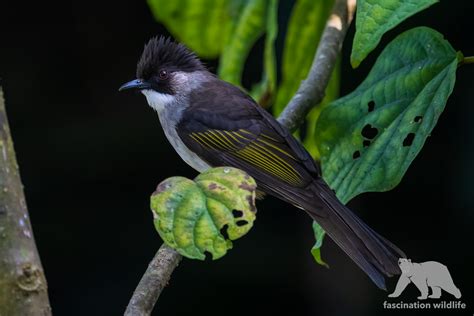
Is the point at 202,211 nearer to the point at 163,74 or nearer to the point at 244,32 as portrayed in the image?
the point at 244,32

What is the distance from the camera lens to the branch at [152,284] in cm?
222

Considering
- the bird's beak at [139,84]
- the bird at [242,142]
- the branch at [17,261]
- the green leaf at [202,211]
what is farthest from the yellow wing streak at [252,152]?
the branch at [17,261]

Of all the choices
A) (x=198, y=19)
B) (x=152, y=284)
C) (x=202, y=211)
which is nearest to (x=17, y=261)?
(x=202, y=211)

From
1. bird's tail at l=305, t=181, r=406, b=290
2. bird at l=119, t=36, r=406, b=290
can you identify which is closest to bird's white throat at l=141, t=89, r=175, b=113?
bird at l=119, t=36, r=406, b=290

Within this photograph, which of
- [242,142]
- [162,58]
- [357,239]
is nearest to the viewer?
[357,239]

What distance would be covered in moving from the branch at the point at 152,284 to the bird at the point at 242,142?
25.3 inches

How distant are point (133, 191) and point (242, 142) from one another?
2.72 m

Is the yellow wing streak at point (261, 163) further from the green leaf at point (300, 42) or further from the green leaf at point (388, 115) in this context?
the green leaf at point (388, 115)

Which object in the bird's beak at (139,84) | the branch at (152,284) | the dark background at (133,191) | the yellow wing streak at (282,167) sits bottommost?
the dark background at (133,191)

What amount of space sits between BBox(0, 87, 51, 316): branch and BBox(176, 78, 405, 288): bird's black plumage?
1295 millimetres

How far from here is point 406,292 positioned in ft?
16.3

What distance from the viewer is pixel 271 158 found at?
328 cm

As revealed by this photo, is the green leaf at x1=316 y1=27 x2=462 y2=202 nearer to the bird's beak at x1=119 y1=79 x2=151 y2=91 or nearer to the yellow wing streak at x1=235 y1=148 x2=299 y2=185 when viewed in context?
the yellow wing streak at x1=235 y1=148 x2=299 y2=185

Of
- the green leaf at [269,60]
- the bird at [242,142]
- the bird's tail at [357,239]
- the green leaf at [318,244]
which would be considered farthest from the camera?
the green leaf at [269,60]
